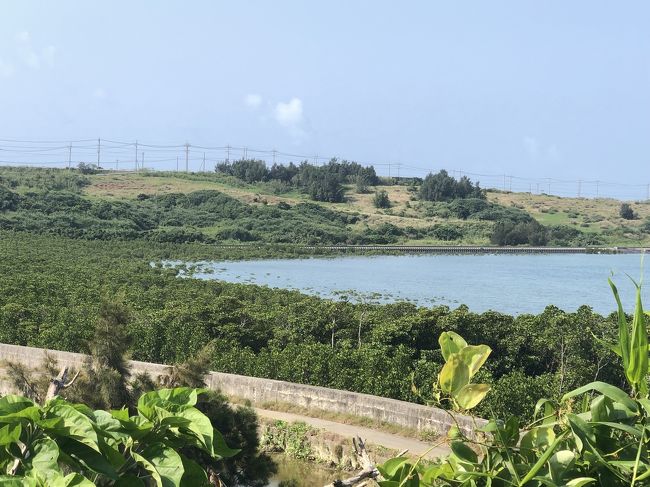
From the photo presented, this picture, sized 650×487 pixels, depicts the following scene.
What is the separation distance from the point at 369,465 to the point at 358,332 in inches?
749

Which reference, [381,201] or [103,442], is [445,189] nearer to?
[381,201]

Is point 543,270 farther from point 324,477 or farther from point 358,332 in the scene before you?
point 324,477

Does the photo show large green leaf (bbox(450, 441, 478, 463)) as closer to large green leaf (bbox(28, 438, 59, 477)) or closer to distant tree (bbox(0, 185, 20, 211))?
large green leaf (bbox(28, 438, 59, 477))

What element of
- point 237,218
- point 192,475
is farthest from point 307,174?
point 192,475

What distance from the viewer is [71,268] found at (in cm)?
3534

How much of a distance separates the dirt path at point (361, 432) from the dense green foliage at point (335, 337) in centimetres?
154

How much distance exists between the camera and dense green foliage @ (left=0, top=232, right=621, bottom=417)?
15758mm

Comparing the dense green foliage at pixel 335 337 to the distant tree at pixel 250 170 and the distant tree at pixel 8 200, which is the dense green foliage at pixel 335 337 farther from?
the distant tree at pixel 250 170

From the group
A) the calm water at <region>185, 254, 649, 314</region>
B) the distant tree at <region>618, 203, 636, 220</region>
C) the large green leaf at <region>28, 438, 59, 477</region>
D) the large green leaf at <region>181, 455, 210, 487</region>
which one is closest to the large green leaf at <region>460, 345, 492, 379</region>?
→ the large green leaf at <region>181, 455, 210, 487</region>

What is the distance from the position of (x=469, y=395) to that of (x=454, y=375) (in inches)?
2.3

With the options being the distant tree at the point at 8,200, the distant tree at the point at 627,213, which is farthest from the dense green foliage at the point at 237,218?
the distant tree at the point at 627,213

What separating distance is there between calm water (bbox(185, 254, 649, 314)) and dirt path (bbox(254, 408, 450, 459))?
20253 millimetres

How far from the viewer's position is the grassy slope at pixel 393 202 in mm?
87875

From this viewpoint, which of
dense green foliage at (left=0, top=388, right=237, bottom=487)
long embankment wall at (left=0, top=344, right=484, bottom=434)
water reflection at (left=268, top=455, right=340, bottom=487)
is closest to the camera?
dense green foliage at (left=0, top=388, right=237, bottom=487)
